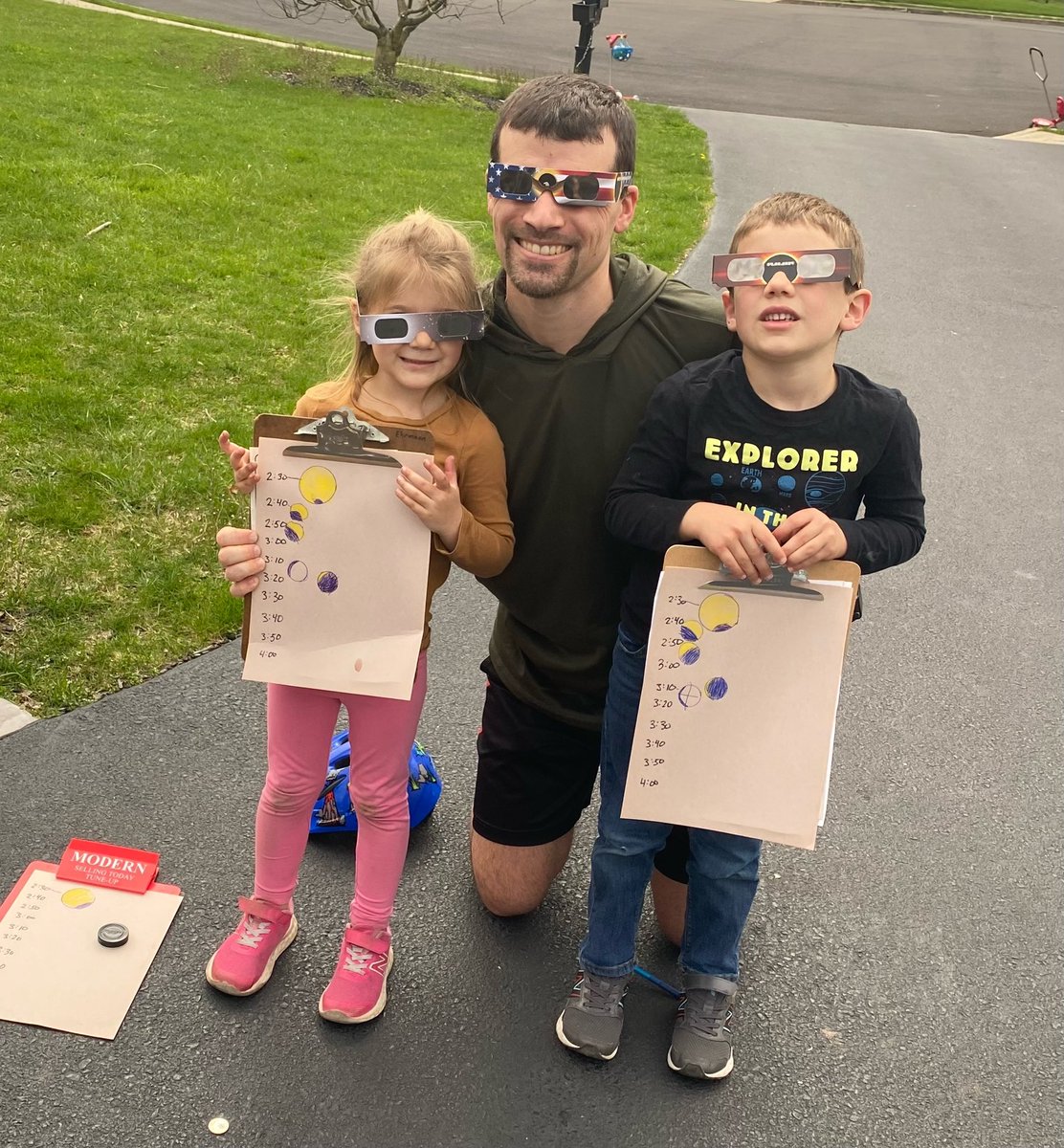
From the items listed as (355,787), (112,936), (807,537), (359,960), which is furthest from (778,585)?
(112,936)

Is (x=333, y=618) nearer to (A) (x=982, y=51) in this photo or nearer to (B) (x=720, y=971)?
(B) (x=720, y=971)

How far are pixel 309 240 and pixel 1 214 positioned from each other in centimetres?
211

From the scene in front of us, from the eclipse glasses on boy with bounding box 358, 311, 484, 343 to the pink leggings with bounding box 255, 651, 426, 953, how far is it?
734 millimetres

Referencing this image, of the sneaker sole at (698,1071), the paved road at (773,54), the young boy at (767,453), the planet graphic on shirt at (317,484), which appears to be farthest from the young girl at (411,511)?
the paved road at (773,54)

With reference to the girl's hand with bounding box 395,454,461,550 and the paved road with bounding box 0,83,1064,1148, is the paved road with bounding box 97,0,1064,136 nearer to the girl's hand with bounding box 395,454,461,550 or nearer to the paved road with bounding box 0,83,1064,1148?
the paved road with bounding box 0,83,1064,1148

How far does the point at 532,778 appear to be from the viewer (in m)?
3.04

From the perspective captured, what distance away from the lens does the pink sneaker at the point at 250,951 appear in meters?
2.71

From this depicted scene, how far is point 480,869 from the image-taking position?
3102 millimetres

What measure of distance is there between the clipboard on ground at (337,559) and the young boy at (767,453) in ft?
1.48

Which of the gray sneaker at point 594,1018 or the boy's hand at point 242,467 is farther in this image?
the gray sneaker at point 594,1018

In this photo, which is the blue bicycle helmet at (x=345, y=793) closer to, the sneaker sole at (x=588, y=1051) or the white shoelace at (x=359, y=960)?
the white shoelace at (x=359, y=960)

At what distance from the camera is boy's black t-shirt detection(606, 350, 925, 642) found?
91.6 inches

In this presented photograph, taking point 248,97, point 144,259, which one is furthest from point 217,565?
point 248,97

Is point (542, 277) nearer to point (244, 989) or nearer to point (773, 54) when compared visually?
point (244, 989)
